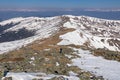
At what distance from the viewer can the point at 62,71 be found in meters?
35.7

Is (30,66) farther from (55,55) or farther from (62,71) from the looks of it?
(55,55)

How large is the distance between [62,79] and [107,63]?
15.4 metres

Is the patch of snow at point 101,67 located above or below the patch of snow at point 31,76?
below

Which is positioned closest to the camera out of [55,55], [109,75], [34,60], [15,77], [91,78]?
[15,77]

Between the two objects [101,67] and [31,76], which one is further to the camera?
[101,67]

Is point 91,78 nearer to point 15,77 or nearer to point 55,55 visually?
point 15,77

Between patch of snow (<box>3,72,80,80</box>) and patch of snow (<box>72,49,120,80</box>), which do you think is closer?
patch of snow (<box>3,72,80,80</box>)

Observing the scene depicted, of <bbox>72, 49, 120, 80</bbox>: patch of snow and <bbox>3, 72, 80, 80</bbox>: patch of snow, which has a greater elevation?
<bbox>3, 72, 80, 80</bbox>: patch of snow

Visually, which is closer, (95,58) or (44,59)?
(44,59)

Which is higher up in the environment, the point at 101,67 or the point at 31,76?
the point at 31,76

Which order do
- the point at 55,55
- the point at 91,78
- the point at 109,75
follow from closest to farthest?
the point at 91,78 → the point at 109,75 → the point at 55,55

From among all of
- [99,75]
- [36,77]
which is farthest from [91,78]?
[36,77]

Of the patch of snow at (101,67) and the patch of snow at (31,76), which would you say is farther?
the patch of snow at (101,67)

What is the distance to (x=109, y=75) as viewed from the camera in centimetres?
3534
